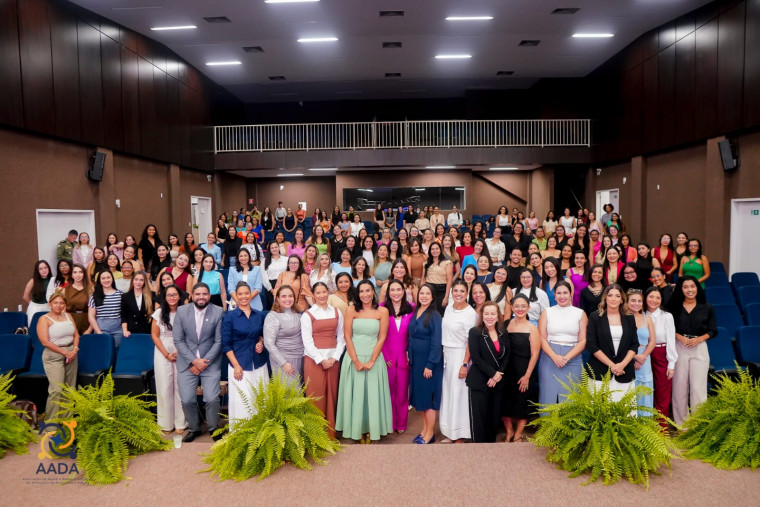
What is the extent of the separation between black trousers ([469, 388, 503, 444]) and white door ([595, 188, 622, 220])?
41.6ft

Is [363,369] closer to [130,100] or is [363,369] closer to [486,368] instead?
[486,368]

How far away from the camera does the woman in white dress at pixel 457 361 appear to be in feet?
15.4

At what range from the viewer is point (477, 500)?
8.45 feet

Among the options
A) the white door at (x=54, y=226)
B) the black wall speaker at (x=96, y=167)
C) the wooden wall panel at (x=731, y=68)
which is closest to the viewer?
the white door at (x=54, y=226)

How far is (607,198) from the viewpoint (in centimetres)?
1647

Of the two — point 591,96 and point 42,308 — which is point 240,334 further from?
point 591,96

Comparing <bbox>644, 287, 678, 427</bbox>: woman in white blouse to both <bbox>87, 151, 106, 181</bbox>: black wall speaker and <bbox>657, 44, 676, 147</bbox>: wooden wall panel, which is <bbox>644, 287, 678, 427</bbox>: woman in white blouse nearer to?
<bbox>657, 44, 676, 147</bbox>: wooden wall panel

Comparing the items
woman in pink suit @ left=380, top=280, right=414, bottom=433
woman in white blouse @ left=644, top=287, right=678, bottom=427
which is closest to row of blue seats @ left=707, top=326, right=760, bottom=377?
woman in white blouse @ left=644, top=287, right=678, bottom=427

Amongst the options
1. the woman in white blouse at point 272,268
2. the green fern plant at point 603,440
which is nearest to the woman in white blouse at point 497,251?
the woman in white blouse at point 272,268

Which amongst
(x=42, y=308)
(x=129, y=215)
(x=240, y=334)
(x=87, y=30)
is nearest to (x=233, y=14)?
Result: (x=87, y=30)

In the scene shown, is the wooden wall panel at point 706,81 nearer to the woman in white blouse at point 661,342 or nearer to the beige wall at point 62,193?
the woman in white blouse at point 661,342

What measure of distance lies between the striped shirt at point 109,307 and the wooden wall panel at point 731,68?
10834mm

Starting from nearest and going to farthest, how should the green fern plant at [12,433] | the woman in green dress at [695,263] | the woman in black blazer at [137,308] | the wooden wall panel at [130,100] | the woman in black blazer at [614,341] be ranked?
the green fern plant at [12,433] → the woman in black blazer at [614,341] → the woman in black blazer at [137,308] → the woman in green dress at [695,263] → the wooden wall panel at [130,100]

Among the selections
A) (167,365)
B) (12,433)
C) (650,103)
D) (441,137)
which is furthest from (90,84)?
(650,103)
